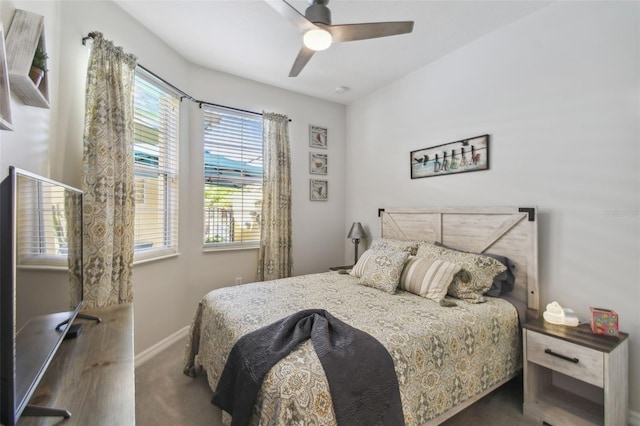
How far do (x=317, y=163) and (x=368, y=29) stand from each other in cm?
233

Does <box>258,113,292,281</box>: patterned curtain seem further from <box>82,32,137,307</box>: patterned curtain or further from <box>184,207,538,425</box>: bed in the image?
<box>82,32,137,307</box>: patterned curtain

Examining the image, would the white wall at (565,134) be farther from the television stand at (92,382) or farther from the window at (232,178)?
the television stand at (92,382)

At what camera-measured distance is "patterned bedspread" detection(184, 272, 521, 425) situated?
1.16 m

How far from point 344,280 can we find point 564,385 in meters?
1.80

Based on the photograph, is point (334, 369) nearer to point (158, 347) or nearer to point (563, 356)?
point (563, 356)

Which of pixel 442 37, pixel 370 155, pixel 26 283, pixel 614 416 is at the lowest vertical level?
pixel 614 416

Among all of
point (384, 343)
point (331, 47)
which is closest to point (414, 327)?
point (384, 343)

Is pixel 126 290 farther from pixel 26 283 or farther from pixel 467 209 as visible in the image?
pixel 467 209

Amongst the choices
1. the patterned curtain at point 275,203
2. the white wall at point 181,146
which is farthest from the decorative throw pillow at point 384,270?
the white wall at point 181,146

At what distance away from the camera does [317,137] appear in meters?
4.04

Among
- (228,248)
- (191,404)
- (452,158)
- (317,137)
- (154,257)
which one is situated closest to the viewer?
(191,404)

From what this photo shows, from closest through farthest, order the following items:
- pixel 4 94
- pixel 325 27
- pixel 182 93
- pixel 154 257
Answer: pixel 4 94 → pixel 325 27 → pixel 154 257 → pixel 182 93

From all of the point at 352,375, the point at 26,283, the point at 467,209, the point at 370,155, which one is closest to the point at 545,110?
the point at 467,209

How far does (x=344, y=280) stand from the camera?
8.85ft
